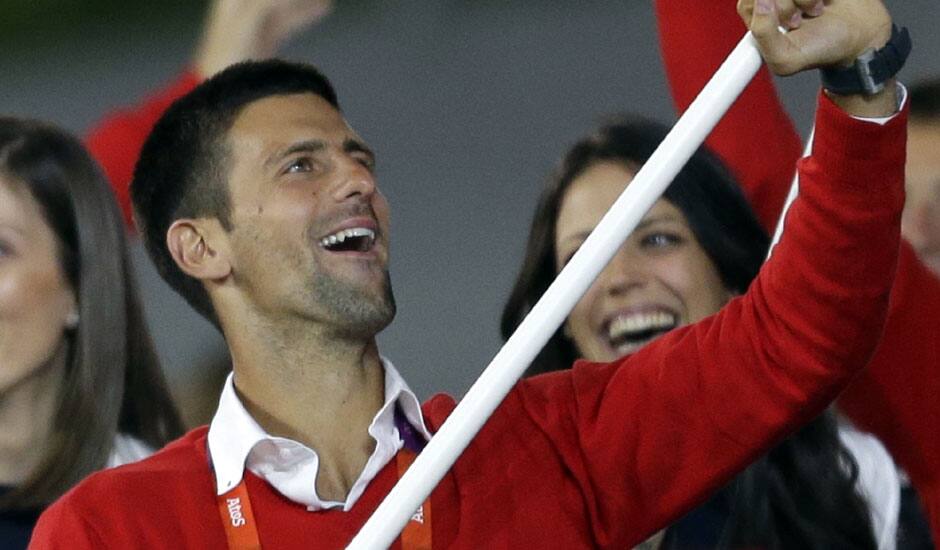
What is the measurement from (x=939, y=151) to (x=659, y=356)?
37.8 inches

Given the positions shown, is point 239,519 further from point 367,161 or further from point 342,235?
point 367,161

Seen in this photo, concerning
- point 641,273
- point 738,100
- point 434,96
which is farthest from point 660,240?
point 434,96

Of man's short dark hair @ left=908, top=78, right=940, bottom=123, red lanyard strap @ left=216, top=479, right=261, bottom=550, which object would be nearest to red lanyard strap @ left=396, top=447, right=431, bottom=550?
red lanyard strap @ left=216, top=479, right=261, bottom=550

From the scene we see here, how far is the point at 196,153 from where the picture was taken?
1.80 m

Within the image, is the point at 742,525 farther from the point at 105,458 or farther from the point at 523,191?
the point at 523,191

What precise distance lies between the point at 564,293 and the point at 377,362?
35cm

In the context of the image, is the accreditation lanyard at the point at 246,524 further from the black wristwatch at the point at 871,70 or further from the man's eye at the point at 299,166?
the black wristwatch at the point at 871,70

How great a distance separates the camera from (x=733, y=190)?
84.9 inches

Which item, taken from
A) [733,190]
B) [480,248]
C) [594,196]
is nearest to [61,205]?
[594,196]

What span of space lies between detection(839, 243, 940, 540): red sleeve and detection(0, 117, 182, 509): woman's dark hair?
767 millimetres

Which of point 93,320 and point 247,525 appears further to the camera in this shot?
point 93,320

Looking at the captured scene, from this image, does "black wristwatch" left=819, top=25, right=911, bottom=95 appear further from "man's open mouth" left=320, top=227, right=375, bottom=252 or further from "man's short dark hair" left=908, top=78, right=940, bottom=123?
"man's short dark hair" left=908, top=78, right=940, bottom=123

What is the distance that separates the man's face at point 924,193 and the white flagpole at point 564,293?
930mm

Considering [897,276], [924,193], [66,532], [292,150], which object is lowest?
[924,193]
